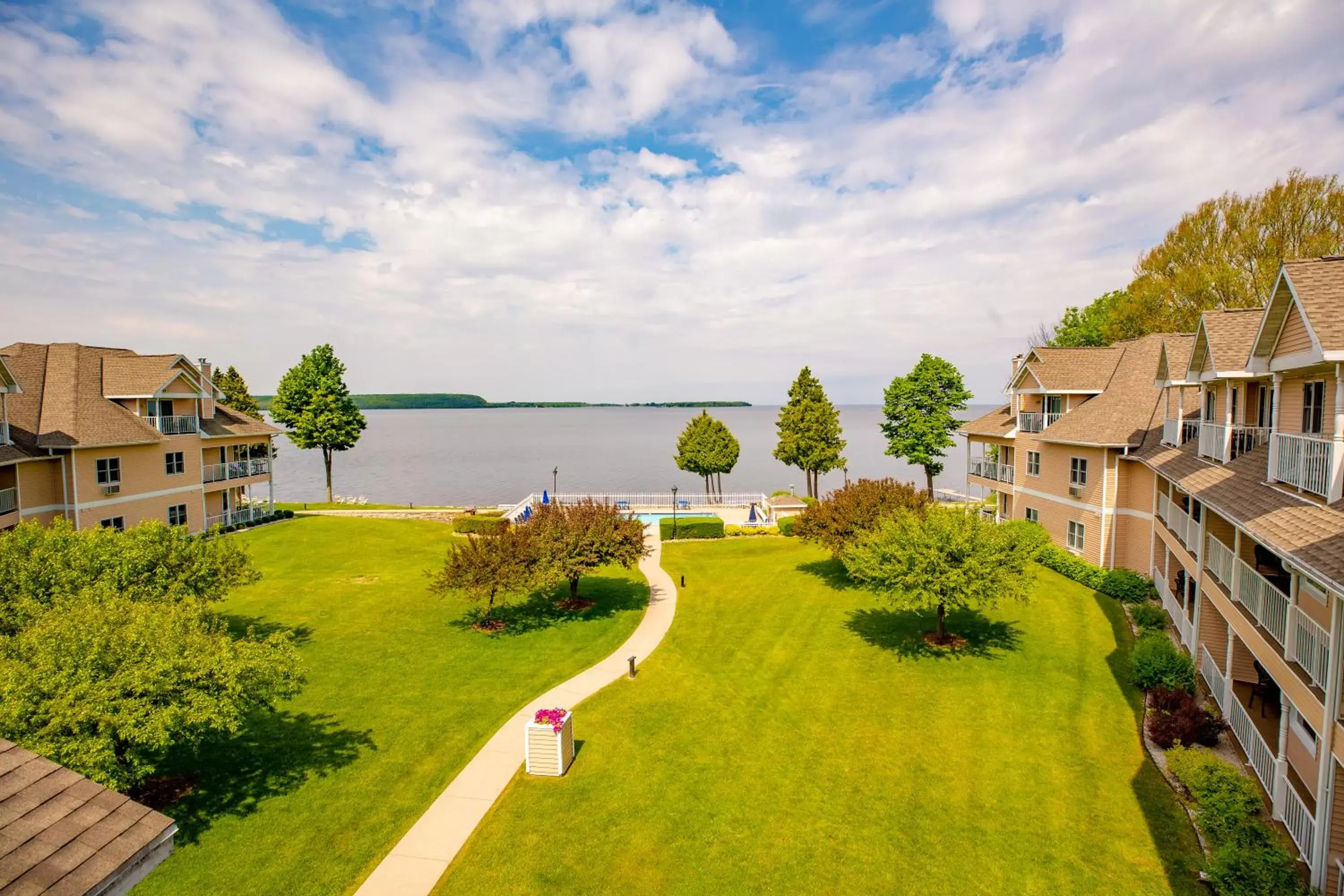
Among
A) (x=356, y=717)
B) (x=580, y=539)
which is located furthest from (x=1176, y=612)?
(x=356, y=717)

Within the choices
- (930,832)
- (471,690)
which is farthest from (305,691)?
(930,832)

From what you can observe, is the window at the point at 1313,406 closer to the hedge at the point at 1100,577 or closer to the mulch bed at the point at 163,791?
the hedge at the point at 1100,577

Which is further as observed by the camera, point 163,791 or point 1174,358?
point 1174,358

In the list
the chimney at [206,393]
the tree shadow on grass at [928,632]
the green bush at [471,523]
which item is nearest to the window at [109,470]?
the chimney at [206,393]

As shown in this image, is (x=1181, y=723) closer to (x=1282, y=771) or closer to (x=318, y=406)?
(x=1282, y=771)

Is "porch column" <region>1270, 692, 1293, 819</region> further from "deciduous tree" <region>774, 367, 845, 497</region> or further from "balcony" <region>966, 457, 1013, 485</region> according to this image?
"deciduous tree" <region>774, 367, 845, 497</region>

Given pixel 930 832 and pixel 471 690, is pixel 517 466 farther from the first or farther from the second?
pixel 930 832
